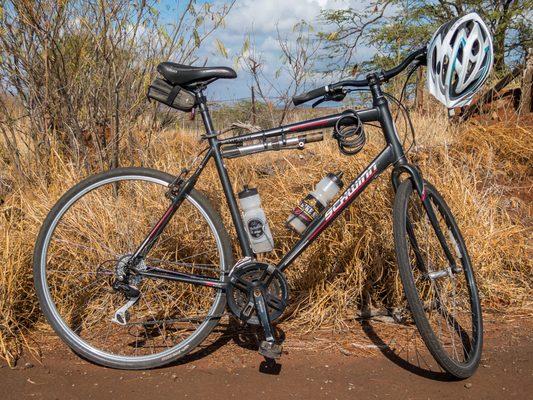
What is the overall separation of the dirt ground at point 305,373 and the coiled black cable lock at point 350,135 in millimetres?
1134

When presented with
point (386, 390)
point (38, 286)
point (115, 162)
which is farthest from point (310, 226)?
point (115, 162)

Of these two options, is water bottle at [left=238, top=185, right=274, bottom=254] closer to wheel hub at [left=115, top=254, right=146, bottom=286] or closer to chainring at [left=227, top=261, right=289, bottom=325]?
chainring at [left=227, top=261, right=289, bottom=325]

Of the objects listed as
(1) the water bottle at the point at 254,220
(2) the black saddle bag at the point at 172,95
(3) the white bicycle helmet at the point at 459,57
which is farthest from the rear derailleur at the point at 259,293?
(3) the white bicycle helmet at the point at 459,57

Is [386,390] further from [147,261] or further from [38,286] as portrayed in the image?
[38,286]

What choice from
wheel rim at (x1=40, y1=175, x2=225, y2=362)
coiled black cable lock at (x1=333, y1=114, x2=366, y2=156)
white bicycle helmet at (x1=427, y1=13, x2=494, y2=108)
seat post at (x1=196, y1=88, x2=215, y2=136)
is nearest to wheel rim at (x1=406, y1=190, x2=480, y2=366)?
coiled black cable lock at (x1=333, y1=114, x2=366, y2=156)

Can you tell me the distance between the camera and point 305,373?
290 cm

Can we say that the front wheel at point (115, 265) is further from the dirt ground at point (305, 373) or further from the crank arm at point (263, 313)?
the crank arm at point (263, 313)

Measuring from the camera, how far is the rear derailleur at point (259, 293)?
286cm

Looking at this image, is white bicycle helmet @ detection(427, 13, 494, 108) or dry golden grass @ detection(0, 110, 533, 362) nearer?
white bicycle helmet @ detection(427, 13, 494, 108)

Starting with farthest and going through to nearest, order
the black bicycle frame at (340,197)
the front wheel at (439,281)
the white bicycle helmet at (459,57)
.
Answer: the black bicycle frame at (340,197)
the front wheel at (439,281)
the white bicycle helmet at (459,57)

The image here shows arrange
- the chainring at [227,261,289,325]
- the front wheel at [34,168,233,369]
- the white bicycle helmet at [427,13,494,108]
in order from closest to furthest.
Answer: the white bicycle helmet at [427,13,494,108], the chainring at [227,261,289,325], the front wheel at [34,168,233,369]

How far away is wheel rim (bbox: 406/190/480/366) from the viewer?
294 centimetres

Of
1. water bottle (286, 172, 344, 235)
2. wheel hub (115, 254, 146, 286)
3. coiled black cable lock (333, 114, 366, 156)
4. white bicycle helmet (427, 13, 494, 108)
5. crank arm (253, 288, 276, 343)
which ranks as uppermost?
white bicycle helmet (427, 13, 494, 108)

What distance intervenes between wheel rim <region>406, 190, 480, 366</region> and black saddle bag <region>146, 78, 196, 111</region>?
3.95 feet
